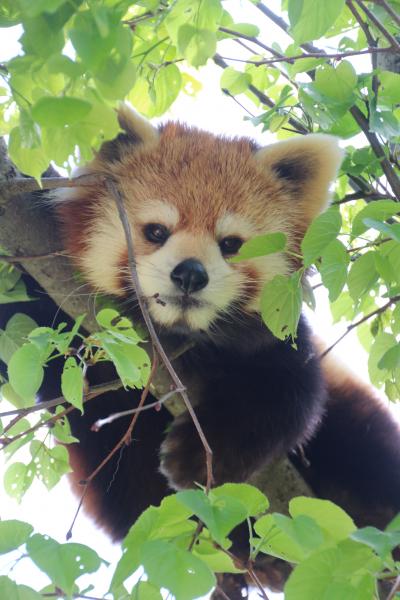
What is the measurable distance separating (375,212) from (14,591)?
1.32 metres

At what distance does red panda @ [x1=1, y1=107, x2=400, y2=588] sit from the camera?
3.26 m

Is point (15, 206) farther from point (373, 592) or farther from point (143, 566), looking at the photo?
point (373, 592)

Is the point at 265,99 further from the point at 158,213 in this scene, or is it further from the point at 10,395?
the point at 10,395

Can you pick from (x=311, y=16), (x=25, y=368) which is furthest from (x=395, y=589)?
(x=311, y=16)

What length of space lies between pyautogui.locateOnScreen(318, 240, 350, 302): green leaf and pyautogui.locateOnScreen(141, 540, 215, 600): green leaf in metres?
0.87

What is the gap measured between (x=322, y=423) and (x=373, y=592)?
260 centimetres

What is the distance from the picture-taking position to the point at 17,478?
2879 mm

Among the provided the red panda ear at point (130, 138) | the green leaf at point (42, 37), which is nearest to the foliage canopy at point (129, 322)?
the green leaf at point (42, 37)

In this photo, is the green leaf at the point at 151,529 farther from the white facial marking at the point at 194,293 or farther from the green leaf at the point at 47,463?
the white facial marking at the point at 194,293

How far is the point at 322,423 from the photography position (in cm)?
424

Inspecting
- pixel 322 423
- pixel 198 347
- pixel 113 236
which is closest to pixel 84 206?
pixel 113 236

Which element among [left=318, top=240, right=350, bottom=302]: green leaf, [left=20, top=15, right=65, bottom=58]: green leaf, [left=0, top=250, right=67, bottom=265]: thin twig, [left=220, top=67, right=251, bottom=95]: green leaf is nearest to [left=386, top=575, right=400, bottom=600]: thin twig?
[left=318, top=240, right=350, bottom=302]: green leaf

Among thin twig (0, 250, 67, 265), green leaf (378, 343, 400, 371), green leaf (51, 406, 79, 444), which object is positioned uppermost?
green leaf (378, 343, 400, 371)

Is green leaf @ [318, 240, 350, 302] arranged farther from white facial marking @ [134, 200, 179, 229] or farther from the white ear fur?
the white ear fur
